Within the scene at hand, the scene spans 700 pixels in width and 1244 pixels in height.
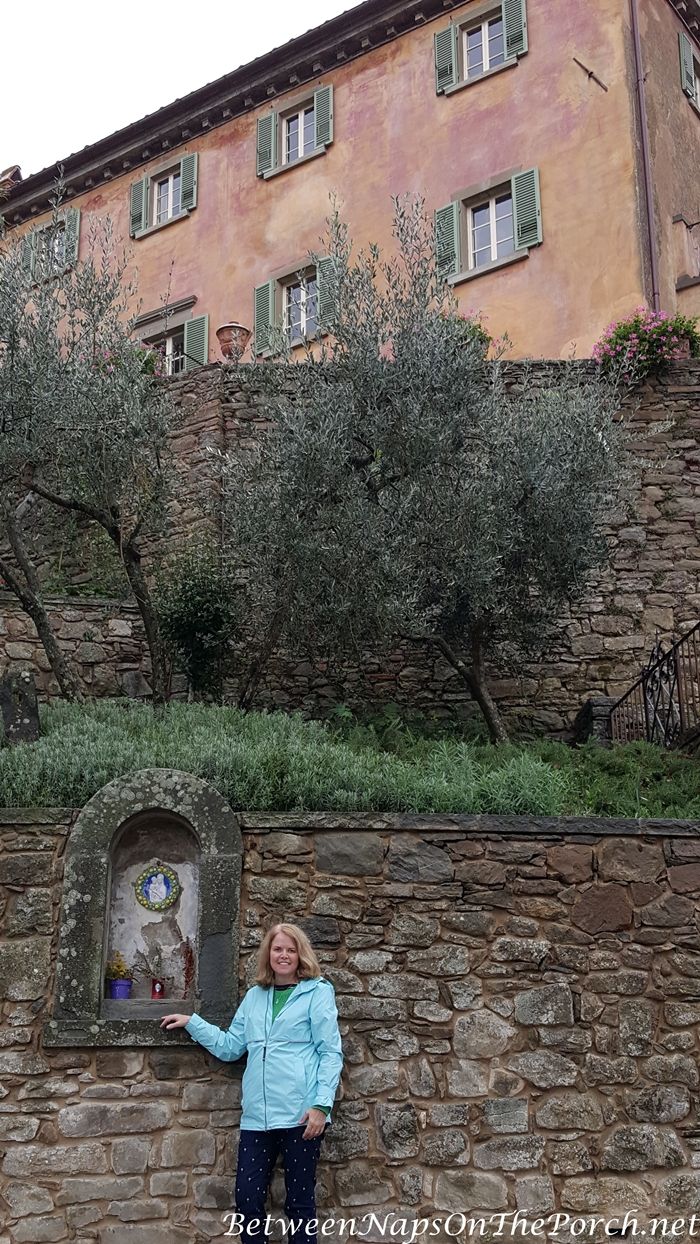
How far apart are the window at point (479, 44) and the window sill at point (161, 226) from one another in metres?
4.27

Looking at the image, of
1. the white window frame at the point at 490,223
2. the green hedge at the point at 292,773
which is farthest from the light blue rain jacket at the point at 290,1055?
the white window frame at the point at 490,223

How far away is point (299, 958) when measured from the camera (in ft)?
21.5

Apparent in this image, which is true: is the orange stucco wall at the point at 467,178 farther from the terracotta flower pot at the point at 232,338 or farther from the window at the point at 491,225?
the terracotta flower pot at the point at 232,338

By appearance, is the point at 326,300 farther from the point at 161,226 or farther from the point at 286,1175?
the point at 161,226

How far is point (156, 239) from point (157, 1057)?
15098 millimetres

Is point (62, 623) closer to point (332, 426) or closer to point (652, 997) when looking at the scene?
point (332, 426)

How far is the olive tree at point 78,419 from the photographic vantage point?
1009cm

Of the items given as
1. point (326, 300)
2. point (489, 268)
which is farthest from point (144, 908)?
point (489, 268)

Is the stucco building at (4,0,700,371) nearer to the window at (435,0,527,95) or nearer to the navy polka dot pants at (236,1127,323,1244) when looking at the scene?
the window at (435,0,527,95)

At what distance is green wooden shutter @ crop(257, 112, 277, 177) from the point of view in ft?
61.0

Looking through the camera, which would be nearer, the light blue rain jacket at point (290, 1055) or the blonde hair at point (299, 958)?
the light blue rain jacket at point (290, 1055)

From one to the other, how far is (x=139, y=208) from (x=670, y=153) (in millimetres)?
8138

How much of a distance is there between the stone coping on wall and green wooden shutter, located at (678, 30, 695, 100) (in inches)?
510

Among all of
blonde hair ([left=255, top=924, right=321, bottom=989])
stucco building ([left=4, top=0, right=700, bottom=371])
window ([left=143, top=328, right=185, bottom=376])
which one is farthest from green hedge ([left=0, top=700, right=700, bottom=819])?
window ([left=143, top=328, right=185, bottom=376])
